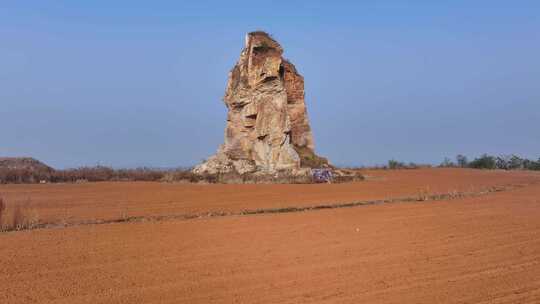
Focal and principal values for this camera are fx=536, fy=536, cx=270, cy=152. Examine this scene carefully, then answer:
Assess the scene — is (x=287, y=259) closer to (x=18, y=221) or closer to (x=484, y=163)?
(x=18, y=221)

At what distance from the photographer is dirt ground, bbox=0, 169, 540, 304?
6.43 m

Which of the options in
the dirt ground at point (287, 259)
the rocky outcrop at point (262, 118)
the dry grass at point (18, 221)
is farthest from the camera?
the rocky outcrop at point (262, 118)

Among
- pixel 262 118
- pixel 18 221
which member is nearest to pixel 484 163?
pixel 262 118

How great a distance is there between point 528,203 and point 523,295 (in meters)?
11.8

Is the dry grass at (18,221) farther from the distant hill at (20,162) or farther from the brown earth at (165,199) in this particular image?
the distant hill at (20,162)

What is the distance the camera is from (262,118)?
2961cm

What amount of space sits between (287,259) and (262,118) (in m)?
21.5

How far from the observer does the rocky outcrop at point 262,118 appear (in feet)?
95.6

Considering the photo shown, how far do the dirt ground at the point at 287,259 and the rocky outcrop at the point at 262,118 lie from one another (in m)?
14.4

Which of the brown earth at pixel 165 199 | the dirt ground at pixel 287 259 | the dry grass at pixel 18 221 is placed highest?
the brown earth at pixel 165 199

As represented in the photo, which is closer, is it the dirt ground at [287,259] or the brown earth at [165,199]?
the dirt ground at [287,259]

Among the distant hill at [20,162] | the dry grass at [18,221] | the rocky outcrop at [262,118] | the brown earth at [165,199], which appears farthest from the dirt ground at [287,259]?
the distant hill at [20,162]

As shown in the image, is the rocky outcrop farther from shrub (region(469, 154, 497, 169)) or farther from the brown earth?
shrub (region(469, 154, 497, 169))

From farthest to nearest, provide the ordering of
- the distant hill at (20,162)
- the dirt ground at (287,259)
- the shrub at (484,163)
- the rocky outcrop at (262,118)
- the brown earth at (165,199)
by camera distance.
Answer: the shrub at (484,163), the distant hill at (20,162), the rocky outcrop at (262,118), the brown earth at (165,199), the dirt ground at (287,259)
